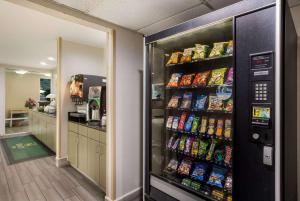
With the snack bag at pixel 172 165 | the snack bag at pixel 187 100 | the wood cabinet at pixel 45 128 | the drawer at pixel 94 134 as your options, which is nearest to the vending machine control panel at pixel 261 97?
the snack bag at pixel 187 100

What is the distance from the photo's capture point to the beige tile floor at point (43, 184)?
7.76 ft

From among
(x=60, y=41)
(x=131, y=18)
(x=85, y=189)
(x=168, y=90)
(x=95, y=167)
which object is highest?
(x=60, y=41)

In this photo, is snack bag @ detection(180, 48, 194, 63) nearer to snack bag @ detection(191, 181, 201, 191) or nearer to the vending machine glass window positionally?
the vending machine glass window

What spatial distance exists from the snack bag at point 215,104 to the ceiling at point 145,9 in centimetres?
91

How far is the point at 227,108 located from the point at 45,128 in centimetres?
442

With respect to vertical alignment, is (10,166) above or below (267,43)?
below

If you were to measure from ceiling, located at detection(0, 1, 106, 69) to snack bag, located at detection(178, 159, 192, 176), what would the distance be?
2486 millimetres

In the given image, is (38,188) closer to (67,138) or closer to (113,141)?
(67,138)

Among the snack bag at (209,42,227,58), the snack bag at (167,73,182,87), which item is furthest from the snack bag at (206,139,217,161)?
the snack bag at (209,42,227,58)

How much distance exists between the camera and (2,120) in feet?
19.5

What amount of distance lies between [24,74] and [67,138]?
6198 millimetres

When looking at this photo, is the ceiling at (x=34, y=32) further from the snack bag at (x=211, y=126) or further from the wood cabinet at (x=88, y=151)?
the snack bag at (x=211, y=126)

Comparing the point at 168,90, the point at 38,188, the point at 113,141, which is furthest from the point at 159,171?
the point at 38,188

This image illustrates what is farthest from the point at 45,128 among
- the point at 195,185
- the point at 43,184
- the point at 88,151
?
the point at 195,185
